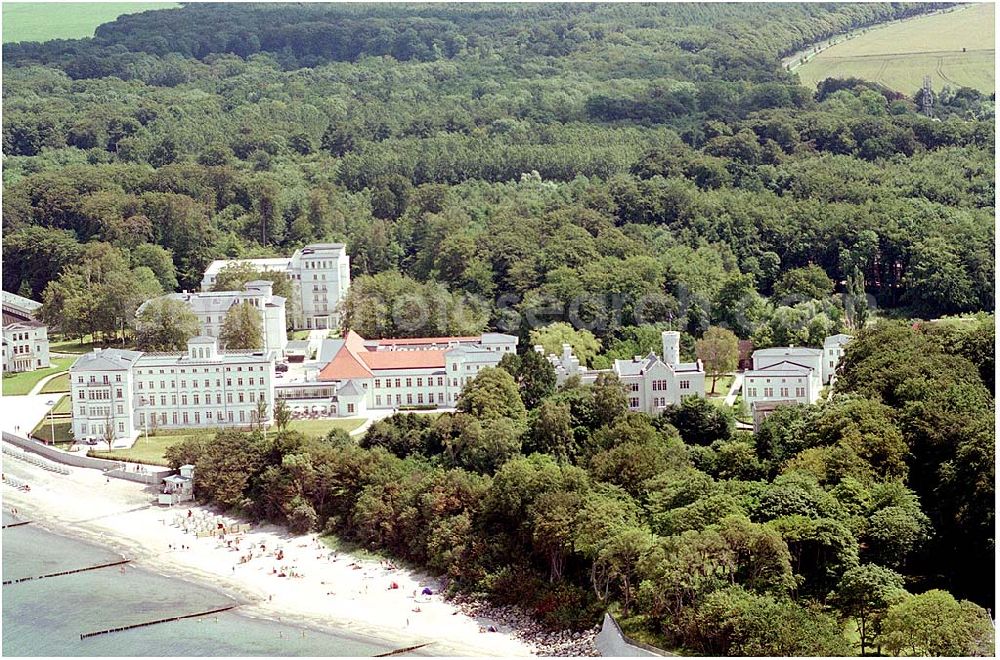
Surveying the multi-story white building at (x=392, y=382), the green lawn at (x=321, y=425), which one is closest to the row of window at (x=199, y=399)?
the multi-story white building at (x=392, y=382)

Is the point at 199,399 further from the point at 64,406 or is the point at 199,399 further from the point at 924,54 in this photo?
the point at 924,54

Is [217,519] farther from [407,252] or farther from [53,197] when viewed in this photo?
[53,197]

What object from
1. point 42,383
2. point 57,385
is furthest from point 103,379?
point 42,383

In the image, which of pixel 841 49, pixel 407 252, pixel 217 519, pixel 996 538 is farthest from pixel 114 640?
pixel 841 49

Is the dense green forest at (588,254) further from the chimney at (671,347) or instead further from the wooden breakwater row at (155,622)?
the wooden breakwater row at (155,622)

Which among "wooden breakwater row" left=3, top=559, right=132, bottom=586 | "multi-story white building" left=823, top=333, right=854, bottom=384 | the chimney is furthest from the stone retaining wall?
"multi-story white building" left=823, top=333, right=854, bottom=384
